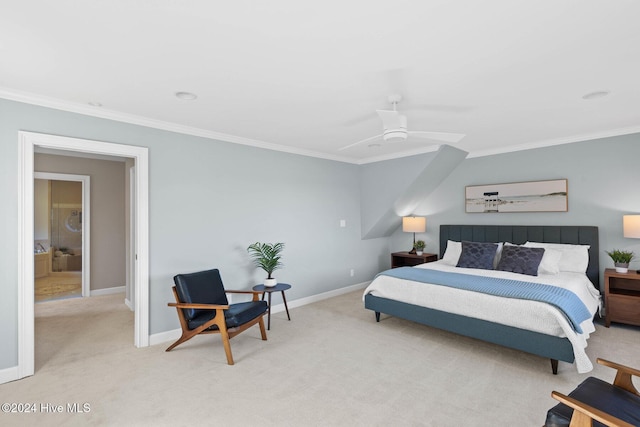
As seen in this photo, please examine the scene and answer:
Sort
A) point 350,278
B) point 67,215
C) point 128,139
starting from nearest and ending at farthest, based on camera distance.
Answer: point 128,139 → point 350,278 → point 67,215

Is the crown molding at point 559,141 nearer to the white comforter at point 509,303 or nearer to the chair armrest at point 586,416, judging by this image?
the white comforter at point 509,303

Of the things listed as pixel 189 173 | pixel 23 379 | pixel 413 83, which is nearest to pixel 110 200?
pixel 189 173

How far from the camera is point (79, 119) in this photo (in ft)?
10.2

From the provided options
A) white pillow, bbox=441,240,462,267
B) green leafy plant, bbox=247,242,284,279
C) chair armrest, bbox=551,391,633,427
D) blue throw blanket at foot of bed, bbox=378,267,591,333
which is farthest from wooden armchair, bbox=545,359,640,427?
green leafy plant, bbox=247,242,284,279

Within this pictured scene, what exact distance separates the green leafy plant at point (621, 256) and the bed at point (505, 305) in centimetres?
24

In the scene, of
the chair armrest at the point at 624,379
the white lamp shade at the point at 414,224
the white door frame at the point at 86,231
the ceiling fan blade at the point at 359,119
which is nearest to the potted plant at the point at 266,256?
the ceiling fan blade at the point at 359,119

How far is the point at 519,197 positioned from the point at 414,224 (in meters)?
1.69

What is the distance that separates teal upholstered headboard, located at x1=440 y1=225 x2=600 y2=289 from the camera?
4.24 meters

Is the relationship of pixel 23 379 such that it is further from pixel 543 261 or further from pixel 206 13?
pixel 543 261

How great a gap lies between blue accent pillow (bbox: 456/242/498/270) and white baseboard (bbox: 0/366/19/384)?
5.05 m

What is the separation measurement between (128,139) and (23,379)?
239cm

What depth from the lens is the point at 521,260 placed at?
412 centimetres

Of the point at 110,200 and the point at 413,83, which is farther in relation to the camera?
the point at 110,200

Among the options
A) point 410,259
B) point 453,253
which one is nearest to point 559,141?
point 453,253
